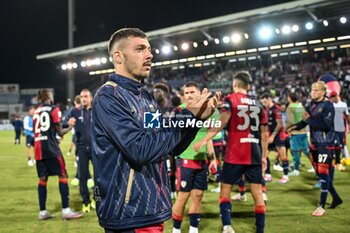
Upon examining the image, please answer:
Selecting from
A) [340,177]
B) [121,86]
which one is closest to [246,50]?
[340,177]

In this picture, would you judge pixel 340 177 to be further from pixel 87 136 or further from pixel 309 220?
pixel 87 136

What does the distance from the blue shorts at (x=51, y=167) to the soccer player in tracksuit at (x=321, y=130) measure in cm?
Answer: 379

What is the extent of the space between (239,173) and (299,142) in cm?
585

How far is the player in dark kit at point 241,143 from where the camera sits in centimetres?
516

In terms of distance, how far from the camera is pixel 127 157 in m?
2.11

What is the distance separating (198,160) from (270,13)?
17333mm

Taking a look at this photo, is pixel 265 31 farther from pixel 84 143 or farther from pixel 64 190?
pixel 64 190

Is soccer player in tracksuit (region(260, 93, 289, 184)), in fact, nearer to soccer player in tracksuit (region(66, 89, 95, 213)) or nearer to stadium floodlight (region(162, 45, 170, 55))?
soccer player in tracksuit (region(66, 89, 95, 213))

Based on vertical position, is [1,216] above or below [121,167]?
below

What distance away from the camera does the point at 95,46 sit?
32.3 m

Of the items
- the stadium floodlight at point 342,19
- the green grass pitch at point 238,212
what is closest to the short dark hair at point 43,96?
the green grass pitch at point 238,212

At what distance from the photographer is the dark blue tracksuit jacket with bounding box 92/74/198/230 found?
81.9 inches

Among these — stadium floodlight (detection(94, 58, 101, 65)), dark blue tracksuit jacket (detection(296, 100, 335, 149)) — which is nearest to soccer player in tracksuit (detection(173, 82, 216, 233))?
dark blue tracksuit jacket (detection(296, 100, 335, 149))

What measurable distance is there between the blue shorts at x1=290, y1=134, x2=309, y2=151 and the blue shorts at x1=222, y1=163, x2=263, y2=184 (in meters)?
5.68
